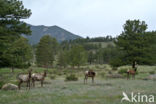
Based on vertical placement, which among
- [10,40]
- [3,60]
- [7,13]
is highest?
[7,13]

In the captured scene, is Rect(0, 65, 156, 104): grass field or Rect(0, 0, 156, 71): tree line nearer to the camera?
Rect(0, 65, 156, 104): grass field

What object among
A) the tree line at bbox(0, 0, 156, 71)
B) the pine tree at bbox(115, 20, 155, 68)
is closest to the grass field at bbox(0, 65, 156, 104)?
the tree line at bbox(0, 0, 156, 71)

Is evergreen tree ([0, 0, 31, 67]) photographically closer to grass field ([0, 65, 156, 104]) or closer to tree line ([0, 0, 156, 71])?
tree line ([0, 0, 156, 71])

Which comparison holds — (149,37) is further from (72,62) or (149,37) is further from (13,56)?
(72,62)

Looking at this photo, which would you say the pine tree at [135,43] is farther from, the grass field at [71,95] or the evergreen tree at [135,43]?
the grass field at [71,95]

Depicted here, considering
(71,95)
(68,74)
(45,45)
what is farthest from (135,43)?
(45,45)

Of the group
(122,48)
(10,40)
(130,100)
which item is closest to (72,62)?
(122,48)

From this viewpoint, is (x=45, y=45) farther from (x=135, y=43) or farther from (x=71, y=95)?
(x=71, y=95)

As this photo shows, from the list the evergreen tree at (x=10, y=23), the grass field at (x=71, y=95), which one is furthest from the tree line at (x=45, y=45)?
the grass field at (x=71, y=95)

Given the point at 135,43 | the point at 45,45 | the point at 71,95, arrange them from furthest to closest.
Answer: the point at 45,45 → the point at 135,43 → the point at 71,95

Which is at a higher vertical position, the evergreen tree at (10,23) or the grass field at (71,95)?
the evergreen tree at (10,23)

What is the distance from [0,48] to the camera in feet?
68.3

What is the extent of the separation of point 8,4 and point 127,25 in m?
23.7

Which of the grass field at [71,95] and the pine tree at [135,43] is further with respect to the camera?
the pine tree at [135,43]
